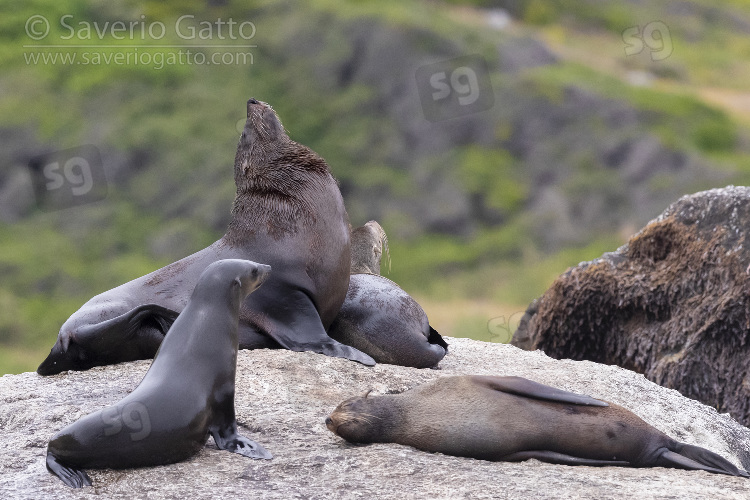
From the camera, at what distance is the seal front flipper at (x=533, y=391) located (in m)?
4.96

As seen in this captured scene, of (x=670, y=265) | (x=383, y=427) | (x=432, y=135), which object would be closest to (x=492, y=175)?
(x=432, y=135)

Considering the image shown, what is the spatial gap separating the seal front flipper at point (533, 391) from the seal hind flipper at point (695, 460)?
39 centimetres

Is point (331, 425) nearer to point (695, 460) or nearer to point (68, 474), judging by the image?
point (68, 474)

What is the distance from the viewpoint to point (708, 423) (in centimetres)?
609

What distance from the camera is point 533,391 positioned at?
5004 mm

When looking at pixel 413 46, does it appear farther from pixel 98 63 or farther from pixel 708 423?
pixel 708 423

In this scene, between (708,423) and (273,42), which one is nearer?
(708,423)

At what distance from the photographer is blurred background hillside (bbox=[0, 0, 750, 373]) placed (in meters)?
18.8

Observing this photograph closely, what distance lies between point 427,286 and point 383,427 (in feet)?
44.7

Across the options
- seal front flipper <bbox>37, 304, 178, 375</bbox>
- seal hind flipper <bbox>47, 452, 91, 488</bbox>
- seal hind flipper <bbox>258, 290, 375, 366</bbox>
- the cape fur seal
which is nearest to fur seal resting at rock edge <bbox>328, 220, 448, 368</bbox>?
seal hind flipper <bbox>258, 290, 375, 366</bbox>

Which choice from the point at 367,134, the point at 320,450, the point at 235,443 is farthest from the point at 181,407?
the point at 367,134

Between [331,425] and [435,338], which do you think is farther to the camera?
[435,338]

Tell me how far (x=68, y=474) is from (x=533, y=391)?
224 cm

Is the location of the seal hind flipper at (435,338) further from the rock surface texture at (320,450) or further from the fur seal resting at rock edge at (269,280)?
the fur seal resting at rock edge at (269,280)
